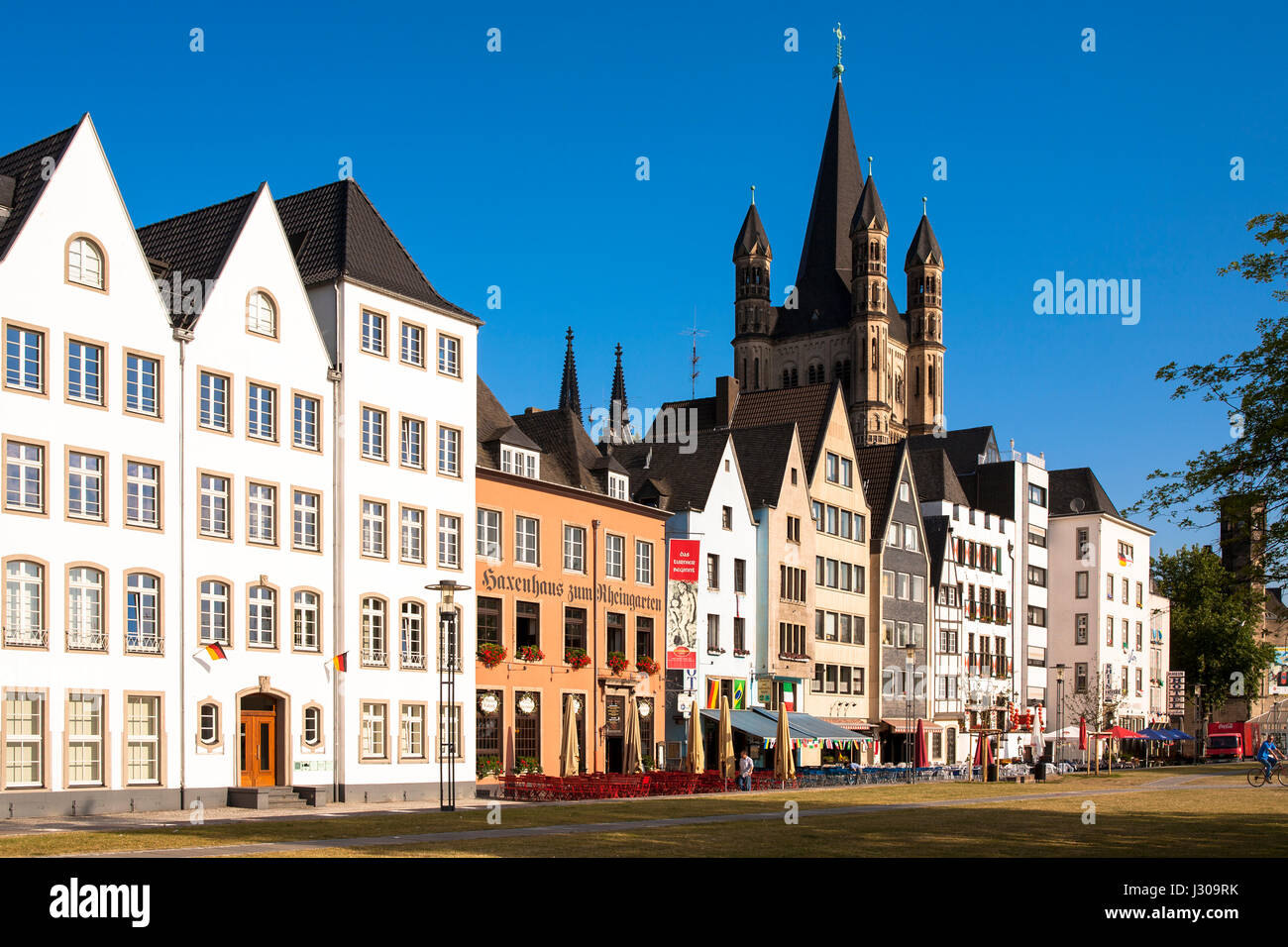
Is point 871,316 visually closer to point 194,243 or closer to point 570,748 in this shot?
point 570,748

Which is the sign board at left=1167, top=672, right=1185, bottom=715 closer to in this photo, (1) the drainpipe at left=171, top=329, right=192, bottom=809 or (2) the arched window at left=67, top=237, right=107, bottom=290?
(1) the drainpipe at left=171, top=329, right=192, bottom=809

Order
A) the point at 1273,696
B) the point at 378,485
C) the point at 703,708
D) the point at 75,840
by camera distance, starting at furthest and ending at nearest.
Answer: the point at 1273,696, the point at 703,708, the point at 378,485, the point at 75,840

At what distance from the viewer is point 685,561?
61.6 meters

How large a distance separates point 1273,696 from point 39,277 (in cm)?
16109

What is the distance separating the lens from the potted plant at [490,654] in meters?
50.2

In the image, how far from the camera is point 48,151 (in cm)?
3994

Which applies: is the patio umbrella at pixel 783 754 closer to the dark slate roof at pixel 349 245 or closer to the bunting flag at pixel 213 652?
the dark slate roof at pixel 349 245

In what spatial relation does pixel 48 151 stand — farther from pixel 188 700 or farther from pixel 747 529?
pixel 747 529

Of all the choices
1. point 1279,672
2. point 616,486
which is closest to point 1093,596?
point 616,486

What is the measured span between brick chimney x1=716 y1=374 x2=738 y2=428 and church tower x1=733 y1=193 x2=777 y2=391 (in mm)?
82638

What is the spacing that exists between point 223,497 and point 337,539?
4255 millimetres

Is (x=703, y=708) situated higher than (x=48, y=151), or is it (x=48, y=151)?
(x=48, y=151)
